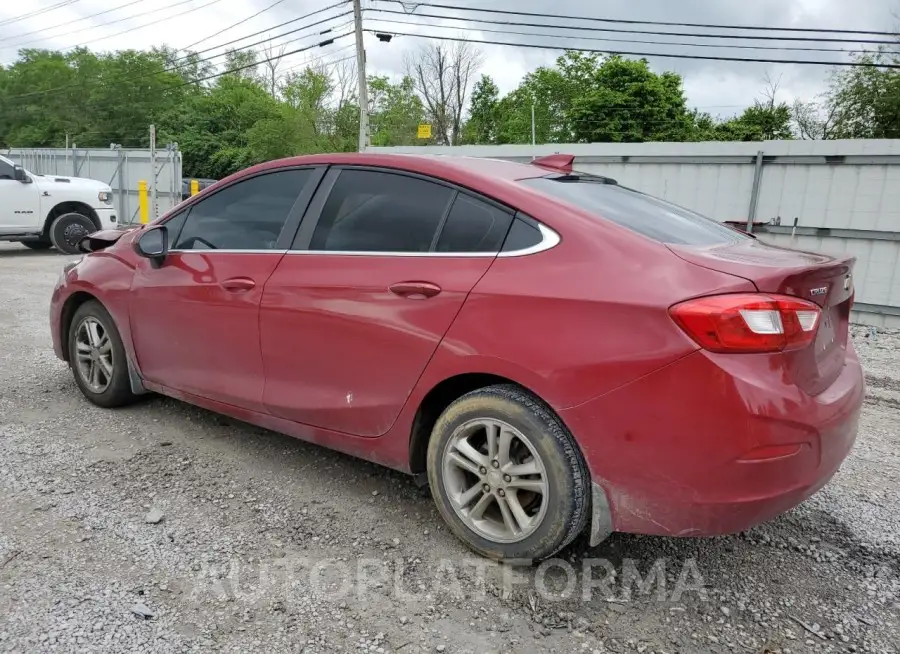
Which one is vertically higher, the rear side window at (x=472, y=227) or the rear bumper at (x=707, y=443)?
the rear side window at (x=472, y=227)

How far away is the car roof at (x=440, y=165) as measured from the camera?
2.76 meters

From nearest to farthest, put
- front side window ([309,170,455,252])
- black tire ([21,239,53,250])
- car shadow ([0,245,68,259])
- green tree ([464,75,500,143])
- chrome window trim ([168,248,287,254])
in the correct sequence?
front side window ([309,170,455,252]) < chrome window trim ([168,248,287,254]) < car shadow ([0,245,68,259]) < black tire ([21,239,53,250]) < green tree ([464,75,500,143])

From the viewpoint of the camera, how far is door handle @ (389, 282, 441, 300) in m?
2.59

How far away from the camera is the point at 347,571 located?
2.53 m

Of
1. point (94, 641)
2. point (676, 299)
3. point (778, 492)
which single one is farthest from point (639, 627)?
point (94, 641)

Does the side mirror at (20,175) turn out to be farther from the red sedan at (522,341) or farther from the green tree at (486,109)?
the green tree at (486,109)

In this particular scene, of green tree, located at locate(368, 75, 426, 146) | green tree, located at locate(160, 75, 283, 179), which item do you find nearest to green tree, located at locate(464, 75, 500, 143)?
green tree, located at locate(368, 75, 426, 146)

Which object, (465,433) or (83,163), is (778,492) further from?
(83,163)

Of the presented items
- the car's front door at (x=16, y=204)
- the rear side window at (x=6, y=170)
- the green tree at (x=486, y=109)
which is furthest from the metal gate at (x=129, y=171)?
the green tree at (x=486, y=109)

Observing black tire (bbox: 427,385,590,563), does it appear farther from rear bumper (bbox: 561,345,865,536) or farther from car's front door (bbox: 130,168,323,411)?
car's front door (bbox: 130,168,323,411)

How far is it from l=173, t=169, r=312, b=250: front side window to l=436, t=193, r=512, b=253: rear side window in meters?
0.92

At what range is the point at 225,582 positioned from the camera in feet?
7.97

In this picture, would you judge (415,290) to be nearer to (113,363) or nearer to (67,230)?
(113,363)

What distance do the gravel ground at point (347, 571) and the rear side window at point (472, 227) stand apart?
1199 mm
